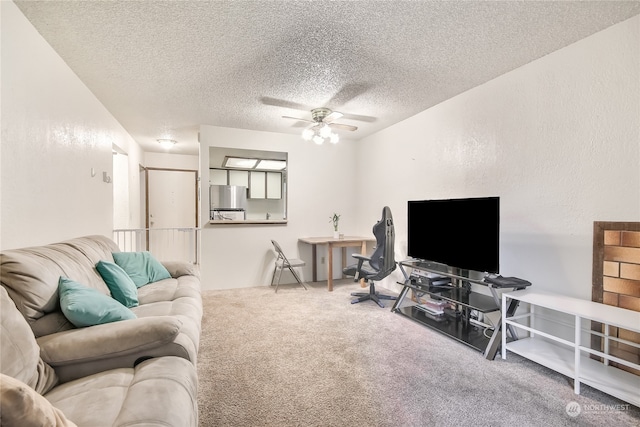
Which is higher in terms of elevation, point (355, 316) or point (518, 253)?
point (518, 253)

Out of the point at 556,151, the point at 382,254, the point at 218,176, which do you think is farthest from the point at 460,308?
the point at 218,176

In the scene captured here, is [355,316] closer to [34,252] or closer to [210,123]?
[34,252]

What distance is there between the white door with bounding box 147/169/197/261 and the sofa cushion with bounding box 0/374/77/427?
6140mm

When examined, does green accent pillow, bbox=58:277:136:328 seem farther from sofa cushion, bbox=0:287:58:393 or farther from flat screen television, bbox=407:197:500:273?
flat screen television, bbox=407:197:500:273

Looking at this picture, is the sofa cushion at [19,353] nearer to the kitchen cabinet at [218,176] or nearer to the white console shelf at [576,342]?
the white console shelf at [576,342]

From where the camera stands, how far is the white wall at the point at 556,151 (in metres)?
2.02

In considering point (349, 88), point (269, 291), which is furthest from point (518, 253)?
point (269, 291)

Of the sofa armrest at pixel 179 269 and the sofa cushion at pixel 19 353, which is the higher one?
the sofa cushion at pixel 19 353

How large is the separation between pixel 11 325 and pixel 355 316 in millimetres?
2784

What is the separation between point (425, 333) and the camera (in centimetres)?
283

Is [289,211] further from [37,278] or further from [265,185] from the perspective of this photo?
[37,278]

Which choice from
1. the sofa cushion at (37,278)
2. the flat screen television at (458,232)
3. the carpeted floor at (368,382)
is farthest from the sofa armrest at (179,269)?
the flat screen television at (458,232)

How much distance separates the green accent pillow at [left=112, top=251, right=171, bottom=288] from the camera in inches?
105

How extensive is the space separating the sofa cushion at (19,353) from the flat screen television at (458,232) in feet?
9.15
